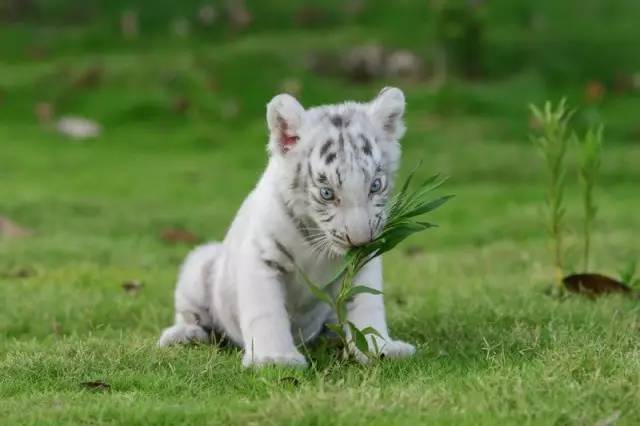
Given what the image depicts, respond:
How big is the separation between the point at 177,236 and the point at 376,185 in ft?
27.4

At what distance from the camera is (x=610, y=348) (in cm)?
571

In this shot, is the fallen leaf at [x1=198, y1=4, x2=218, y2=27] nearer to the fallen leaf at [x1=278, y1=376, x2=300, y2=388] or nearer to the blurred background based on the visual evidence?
the blurred background

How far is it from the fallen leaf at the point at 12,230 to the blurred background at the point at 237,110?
69mm

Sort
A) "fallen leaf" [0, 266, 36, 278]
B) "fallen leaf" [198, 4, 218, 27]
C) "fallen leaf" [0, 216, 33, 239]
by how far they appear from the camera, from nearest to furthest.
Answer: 1. "fallen leaf" [0, 266, 36, 278]
2. "fallen leaf" [0, 216, 33, 239]
3. "fallen leaf" [198, 4, 218, 27]

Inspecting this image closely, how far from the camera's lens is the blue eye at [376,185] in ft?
17.4

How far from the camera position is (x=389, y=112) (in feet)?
18.5

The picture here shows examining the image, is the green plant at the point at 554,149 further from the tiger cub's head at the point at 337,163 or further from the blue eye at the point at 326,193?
the blue eye at the point at 326,193

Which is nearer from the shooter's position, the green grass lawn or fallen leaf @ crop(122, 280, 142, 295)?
the green grass lawn

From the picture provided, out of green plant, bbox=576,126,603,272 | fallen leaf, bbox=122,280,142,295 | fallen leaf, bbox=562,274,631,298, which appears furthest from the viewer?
fallen leaf, bbox=122,280,142,295

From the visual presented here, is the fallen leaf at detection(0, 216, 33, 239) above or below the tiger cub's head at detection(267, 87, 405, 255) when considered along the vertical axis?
below

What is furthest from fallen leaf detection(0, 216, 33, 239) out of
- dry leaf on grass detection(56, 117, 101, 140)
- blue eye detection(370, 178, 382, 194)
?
dry leaf on grass detection(56, 117, 101, 140)

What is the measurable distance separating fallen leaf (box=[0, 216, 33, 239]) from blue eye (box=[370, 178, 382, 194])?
8.73 m

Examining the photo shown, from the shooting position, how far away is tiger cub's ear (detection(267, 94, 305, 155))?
218 inches

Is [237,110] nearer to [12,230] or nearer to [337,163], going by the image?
[12,230]
